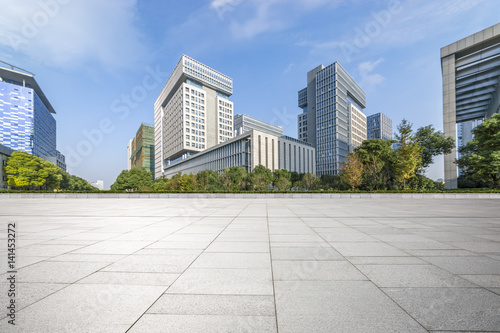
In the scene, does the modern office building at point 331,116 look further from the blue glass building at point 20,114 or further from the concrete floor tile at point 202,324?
the blue glass building at point 20,114

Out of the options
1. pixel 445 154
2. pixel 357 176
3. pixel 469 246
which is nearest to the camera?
pixel 469 246

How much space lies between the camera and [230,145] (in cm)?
7894

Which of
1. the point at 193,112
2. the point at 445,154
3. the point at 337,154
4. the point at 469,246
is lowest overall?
the point at 469,246

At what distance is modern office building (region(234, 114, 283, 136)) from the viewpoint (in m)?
129

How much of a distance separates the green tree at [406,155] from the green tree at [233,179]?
30.9 meters

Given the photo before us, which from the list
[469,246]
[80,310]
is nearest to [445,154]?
[469,246]

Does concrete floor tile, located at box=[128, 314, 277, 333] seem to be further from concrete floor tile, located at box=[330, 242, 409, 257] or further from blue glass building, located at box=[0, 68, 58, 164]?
blue glass building, located at box=[0, 68, 58, 164]

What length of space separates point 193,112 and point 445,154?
85692mm

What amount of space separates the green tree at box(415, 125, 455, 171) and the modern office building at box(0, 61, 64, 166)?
138 metres

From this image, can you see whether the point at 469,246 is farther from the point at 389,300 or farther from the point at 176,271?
the point at 176,271

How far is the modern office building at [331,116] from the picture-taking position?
100125 millimetres

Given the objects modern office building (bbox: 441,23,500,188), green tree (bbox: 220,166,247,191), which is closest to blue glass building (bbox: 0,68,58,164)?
green tree (bbox: 220,166,247,191)

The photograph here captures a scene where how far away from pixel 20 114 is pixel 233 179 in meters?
117

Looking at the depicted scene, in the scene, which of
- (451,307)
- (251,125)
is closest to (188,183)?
(451,307)
